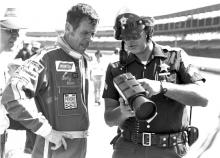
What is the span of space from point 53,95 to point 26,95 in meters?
0.23

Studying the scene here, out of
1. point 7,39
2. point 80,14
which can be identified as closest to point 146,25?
point 80,14

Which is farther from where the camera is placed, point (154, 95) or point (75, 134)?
point (75, 134)

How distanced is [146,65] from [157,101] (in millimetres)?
286

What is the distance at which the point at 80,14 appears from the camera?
3037mm

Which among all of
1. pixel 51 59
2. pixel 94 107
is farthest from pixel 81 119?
pixel 94 107

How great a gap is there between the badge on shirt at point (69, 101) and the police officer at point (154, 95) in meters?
0.31

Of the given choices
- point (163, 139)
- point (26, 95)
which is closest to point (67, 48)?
point (26, 95)

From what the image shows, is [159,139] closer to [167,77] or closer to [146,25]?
[167,77]

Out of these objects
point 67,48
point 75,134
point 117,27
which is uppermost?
Answer: point 117,27

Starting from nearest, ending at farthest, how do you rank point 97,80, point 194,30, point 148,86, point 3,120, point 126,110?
point 148,86, point 126,110, point 3,120, point 97,80, point 194,30

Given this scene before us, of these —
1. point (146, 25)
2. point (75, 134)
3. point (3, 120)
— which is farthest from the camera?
point (3, 120)

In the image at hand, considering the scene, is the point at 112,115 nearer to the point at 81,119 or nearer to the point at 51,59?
the point at 81,119

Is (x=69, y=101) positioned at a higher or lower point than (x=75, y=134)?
higher

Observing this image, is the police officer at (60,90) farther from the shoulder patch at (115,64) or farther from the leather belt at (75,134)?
the shoulder patch at (115,64)
